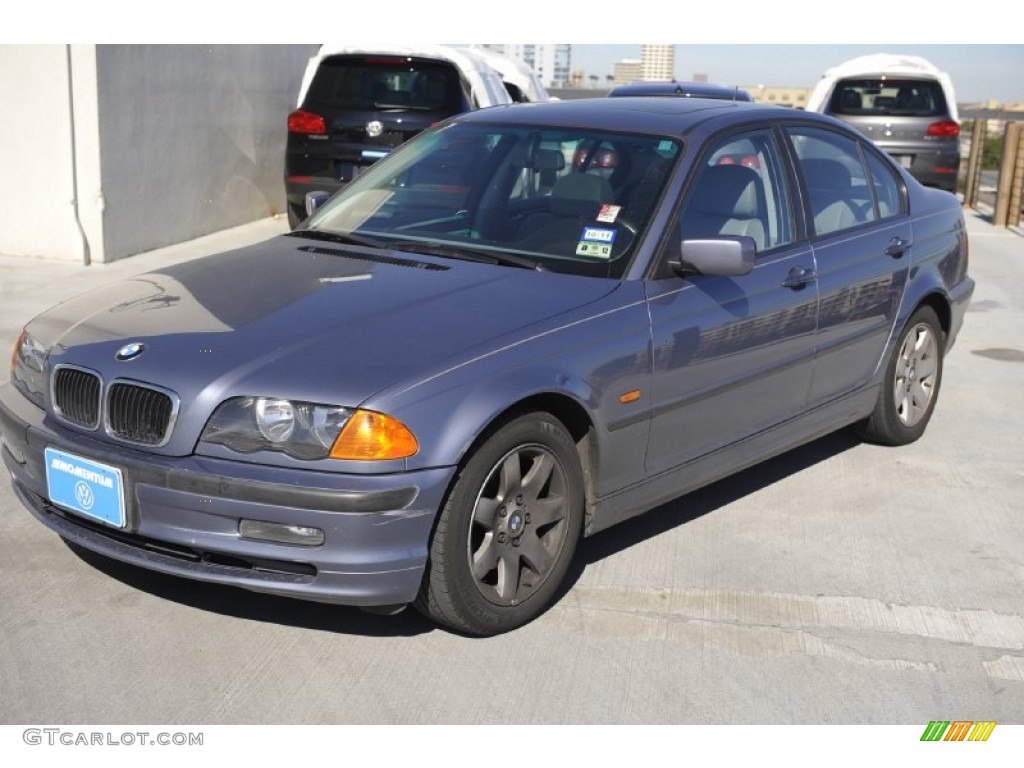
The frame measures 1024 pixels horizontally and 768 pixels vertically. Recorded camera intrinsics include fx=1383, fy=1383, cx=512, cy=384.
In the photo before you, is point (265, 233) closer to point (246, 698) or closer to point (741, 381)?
point (741, 381)

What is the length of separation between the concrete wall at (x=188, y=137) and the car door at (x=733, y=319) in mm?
6680

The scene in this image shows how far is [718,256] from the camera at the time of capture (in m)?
4.72

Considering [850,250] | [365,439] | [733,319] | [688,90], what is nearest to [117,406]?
[365,439]

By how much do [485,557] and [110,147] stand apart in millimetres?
7564

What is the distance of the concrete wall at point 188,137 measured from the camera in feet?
35.4

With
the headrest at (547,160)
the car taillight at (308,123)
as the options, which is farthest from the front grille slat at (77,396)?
the car taillight at (308,123)

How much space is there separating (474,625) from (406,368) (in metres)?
0.83

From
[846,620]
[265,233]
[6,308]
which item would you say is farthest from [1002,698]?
[265,233]

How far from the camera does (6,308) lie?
8891 mm

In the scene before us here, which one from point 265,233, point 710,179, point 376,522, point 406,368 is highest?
point 710,179

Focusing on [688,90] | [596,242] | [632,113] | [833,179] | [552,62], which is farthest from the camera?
[552,62]

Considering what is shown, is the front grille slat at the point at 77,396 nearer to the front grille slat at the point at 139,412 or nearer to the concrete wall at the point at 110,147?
the front grille slat at the point at 139,412
